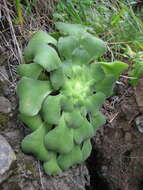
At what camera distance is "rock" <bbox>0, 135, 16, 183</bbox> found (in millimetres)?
1289

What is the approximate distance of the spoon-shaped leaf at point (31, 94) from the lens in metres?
1.31

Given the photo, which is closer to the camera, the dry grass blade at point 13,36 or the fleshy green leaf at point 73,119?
the fleshy green leaf at point 73,119

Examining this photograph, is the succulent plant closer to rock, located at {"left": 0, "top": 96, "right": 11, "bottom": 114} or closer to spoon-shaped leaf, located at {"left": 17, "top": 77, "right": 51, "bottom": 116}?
spoon-shaped leaf, located at {"left": 17, "top": 77, "right": 51, "bottom": 116}

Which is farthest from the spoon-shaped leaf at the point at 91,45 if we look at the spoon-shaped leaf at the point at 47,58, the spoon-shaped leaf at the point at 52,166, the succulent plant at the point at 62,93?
the spoon-shaped leaf at the point at 52,166

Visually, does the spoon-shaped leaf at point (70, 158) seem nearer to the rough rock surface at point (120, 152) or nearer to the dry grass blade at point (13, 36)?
the rough rock surface at point (120, 152)

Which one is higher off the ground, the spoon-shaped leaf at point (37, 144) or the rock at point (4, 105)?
the rock at point (4, 105)

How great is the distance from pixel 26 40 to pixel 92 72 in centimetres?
42

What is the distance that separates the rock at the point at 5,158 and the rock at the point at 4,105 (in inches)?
5.7

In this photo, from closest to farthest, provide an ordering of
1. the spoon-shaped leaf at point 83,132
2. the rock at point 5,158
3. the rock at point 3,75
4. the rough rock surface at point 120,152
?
the rock at point 5,158 → the spoon-shaped leaf at point 83,132 → the rock at point 3,75 → the rough rock surface at point 120,152

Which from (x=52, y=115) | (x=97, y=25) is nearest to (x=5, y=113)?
(x=52, y=115)

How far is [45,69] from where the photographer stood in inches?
54.0

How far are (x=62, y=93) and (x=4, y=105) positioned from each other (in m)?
0.27

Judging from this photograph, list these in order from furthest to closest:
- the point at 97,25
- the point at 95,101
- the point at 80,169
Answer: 1. the point at 97,25
2. the point at 80,169
3. the point at 95,101

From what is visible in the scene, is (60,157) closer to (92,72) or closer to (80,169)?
(80,169)
